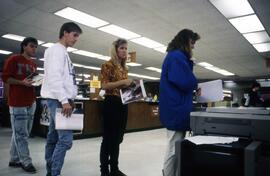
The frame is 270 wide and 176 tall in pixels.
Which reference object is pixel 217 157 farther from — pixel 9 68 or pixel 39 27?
pixel 39 27

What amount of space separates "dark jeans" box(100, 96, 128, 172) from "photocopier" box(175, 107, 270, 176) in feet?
3.24

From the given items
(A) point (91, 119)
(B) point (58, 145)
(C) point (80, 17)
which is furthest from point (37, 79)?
(C) point (80, 17)

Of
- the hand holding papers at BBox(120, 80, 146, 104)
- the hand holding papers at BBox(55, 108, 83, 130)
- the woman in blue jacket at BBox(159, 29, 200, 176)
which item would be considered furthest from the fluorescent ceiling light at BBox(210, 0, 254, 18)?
the hand holding papers at BBox(55, 108, 83, 130)

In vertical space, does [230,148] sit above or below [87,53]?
below

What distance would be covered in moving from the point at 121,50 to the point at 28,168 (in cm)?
151

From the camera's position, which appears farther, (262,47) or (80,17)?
(262,47)

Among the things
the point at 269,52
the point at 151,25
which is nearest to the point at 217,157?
the point at 151,25

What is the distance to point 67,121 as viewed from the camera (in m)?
1.75

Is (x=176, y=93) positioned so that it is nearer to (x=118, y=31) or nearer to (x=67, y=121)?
(x=67, y=121)

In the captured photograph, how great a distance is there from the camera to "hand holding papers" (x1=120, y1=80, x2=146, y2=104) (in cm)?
205

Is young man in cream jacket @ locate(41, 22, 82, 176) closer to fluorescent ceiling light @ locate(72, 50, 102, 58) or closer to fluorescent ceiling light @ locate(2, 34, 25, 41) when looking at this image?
fluorescent ceiling light @ locate(2, 34, 25, 41)

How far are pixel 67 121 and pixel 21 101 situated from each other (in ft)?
3.18

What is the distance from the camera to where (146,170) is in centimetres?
266

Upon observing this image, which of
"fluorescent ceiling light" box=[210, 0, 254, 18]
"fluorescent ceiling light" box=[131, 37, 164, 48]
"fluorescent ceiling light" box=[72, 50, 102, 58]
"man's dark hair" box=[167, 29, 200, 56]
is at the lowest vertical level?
"man's dark hair" box=[167, 29, 200, 56]
